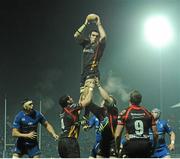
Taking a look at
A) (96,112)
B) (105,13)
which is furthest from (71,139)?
(105,13)

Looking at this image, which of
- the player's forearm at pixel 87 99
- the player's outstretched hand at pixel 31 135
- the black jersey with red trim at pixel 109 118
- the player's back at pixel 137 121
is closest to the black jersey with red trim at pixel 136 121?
the player's back at pixel 137 121

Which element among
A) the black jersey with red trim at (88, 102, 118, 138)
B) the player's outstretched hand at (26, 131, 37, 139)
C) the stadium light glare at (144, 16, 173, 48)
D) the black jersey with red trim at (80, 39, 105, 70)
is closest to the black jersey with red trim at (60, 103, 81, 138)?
the black jersey with red trim at (88, 102, 118, 138)

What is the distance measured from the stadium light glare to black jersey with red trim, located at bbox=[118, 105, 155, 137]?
8.00 metres

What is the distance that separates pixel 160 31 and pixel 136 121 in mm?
8569

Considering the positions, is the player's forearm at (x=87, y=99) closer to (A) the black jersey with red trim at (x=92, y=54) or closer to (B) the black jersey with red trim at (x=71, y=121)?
(B) the black jersey with red trim at (x=71, y=121)

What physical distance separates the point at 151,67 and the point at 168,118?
1664 mm

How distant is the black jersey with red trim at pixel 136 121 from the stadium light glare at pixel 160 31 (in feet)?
26.3

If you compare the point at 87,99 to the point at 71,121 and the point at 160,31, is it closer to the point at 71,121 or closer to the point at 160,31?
the point at 71,121

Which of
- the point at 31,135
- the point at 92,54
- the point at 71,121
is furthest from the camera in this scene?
the point at 31,135

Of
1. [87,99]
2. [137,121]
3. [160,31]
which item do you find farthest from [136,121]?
[160,31]

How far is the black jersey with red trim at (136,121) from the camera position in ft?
20.9

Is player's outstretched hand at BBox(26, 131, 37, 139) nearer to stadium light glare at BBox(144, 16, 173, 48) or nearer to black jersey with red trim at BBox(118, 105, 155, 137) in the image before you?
black jersey with red trim at BBox(118, 105, 155, 137)

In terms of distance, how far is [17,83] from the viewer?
14.3 metres

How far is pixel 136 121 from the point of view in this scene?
6348mm
